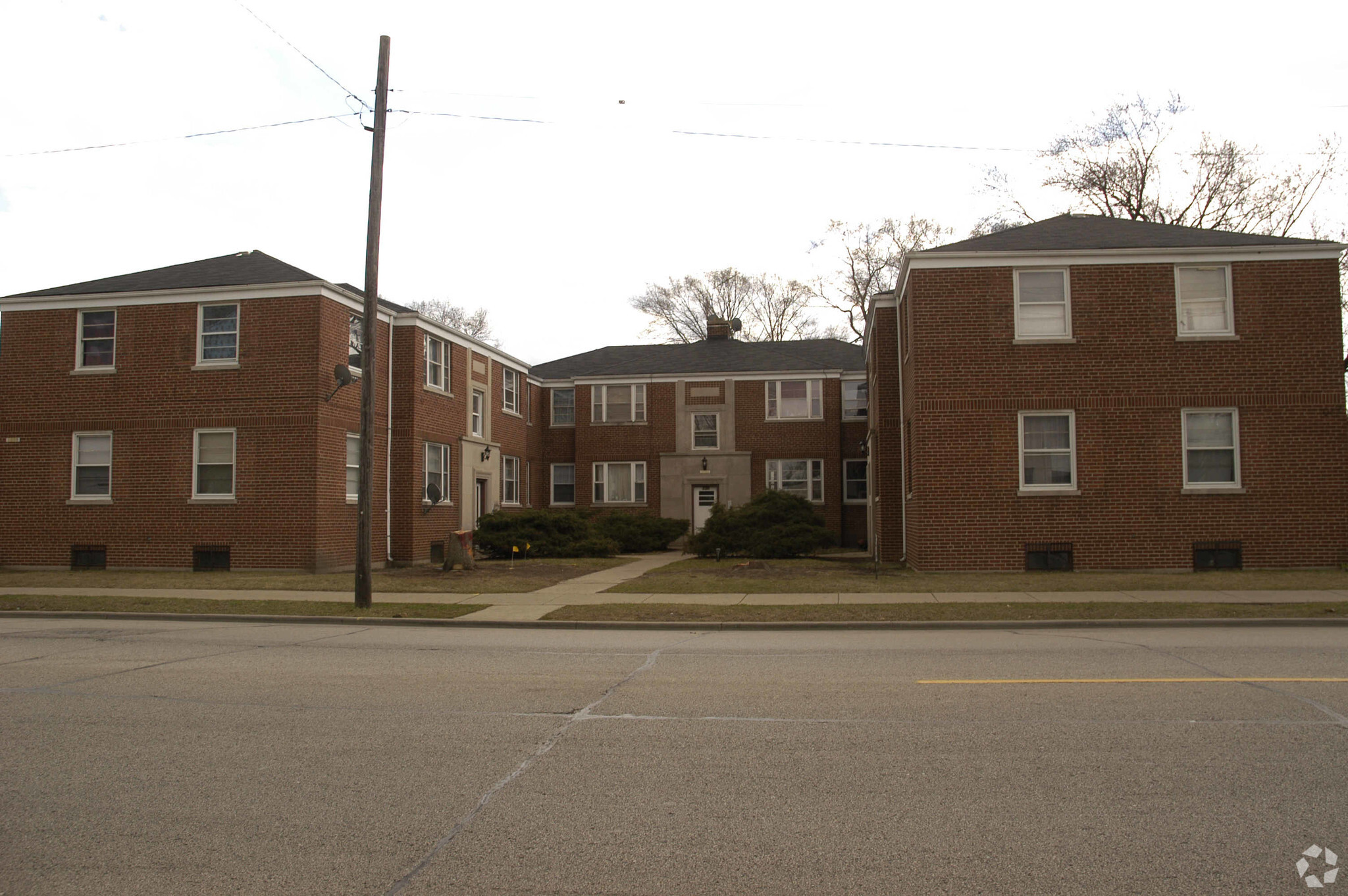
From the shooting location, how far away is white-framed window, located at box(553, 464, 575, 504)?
37969mm

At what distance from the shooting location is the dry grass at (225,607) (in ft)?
48.8

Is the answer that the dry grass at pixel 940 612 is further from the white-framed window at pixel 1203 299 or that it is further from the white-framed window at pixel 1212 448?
the white-framed window at pixel 1203 299

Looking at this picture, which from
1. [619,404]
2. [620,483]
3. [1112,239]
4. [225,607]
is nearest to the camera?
[225,607]

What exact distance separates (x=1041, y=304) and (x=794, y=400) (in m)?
15.7

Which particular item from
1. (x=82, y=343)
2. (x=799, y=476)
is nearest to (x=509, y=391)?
(x=799, y=476)

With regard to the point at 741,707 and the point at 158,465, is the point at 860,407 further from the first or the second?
the point at 741,707

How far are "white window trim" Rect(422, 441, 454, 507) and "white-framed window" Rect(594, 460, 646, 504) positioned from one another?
899cm

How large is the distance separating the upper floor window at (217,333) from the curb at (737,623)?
33.0 ft

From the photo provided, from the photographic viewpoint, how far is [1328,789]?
543 cm

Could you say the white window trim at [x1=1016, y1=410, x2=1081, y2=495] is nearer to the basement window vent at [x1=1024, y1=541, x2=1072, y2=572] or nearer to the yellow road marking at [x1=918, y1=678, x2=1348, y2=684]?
the basement window vent at [x1=1024, y1=541, x2=1072, y2=572]

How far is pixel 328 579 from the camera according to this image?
20.2 m

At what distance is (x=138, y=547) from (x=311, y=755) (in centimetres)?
1995

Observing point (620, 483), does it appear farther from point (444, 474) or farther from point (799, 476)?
point (444, 474)

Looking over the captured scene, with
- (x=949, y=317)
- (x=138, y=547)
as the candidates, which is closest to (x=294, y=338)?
(x=138, y=547)
